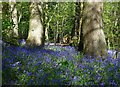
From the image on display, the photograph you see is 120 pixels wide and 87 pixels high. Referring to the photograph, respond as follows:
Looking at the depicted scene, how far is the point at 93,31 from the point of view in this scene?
8164mm

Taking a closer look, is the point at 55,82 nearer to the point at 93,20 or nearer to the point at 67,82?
the point at 67,82

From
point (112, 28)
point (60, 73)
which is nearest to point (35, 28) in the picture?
point (60, 73)

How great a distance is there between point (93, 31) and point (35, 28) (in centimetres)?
480

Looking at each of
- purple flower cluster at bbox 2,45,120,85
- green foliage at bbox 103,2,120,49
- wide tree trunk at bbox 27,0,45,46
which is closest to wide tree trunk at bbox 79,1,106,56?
purple flower cluster at bbox 2,45,120,85

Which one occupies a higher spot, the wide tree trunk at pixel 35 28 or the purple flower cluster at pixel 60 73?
the wide tree trunk at pixel 35 28

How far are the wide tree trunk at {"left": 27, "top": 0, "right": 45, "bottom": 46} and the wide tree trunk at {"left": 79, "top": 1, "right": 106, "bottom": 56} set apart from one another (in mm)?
4158

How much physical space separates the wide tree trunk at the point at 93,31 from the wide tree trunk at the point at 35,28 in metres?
4.16

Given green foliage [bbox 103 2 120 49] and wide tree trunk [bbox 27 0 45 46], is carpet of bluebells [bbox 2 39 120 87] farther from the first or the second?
wide tree trunk [bbox 27 0 45 46]

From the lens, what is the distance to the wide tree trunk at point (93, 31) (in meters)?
7.95

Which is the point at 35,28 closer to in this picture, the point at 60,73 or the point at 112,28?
the point at 60,73

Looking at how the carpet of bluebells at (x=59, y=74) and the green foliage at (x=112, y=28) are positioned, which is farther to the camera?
the green foliage at (x=112, y=28)

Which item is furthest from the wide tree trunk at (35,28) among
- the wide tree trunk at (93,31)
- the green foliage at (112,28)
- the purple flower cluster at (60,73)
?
Answer: the purple flower cluster at (60,73)

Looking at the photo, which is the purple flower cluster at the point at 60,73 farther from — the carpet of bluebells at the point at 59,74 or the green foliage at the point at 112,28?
the green foliage at the point at 112,28

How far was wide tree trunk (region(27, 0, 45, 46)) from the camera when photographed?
12336 millimetres
